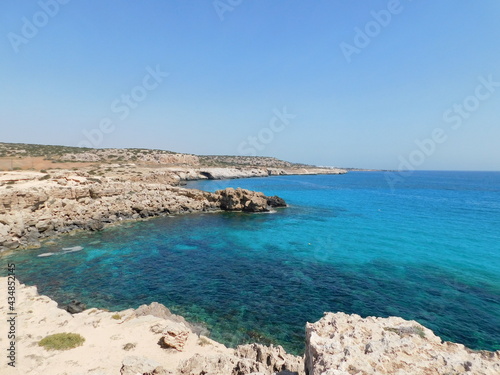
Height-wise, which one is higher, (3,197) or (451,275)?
(3,197)

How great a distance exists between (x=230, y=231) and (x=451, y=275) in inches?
1036

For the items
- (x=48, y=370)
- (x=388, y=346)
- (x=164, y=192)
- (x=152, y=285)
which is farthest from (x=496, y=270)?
Answer: (x=164, y=192)

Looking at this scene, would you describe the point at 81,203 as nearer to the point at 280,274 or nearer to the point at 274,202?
the point at 280,274

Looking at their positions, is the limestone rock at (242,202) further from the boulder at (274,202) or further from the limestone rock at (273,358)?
the limestone rock at (273,358)

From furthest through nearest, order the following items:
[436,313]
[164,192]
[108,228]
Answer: [164,192], [108,228], [436,313]

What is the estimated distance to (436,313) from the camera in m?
17.4

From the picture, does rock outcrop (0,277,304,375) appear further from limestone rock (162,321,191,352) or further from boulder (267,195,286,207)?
boulder (267,195,286,207)

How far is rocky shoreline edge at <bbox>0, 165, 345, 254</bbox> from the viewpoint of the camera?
99.2ft

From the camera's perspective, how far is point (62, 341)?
12.0m

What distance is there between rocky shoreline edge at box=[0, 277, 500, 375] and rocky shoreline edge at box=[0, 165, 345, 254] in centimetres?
1480

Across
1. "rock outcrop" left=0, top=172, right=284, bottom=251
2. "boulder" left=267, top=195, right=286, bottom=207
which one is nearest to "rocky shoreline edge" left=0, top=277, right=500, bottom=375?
"rock outcrop" left=0, top=172, right=284, bottom=251

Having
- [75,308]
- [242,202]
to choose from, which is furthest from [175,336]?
[242,202]

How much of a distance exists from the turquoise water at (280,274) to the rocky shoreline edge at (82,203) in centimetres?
349

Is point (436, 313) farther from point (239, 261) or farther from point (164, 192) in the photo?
point (164, 192)
